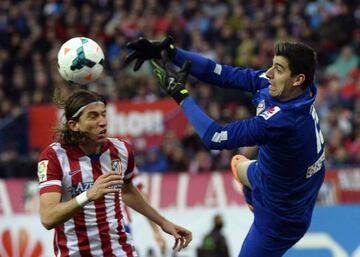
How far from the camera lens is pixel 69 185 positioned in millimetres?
6613

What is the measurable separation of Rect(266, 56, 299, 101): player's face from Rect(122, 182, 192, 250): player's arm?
119cm

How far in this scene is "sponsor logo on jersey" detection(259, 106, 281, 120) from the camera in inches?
275

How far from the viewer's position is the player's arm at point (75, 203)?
619cm

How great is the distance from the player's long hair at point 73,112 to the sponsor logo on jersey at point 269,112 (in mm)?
1152

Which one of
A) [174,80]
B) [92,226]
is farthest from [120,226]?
[174,80]

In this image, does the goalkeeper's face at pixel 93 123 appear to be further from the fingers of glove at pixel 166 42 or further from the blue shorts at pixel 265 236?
the blue shorts at pixel 265 236

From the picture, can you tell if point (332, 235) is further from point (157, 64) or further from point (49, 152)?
point (49, 152)

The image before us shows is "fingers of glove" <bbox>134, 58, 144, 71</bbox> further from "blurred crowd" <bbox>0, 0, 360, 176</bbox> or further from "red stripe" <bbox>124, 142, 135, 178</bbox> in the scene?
"blurred crowd" <bbox>0, 0, 360, 176</bbox>

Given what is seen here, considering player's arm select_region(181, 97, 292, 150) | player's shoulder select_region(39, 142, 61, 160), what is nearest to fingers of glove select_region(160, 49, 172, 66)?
player's arm select_region(181, 97, 292, 150)

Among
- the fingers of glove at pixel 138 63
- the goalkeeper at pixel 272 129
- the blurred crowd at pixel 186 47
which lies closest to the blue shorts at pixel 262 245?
the goalkeeper at pixel 272 129

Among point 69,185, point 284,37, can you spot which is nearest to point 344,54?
point 284,37

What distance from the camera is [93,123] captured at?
6594mm

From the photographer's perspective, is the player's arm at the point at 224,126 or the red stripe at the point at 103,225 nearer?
the red stripe at the point at 103,225

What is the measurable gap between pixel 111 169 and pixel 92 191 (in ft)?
2.00
